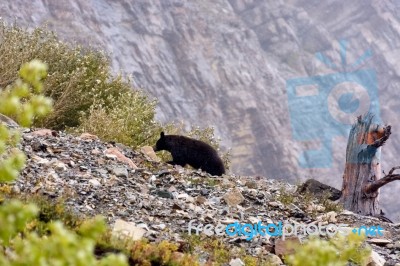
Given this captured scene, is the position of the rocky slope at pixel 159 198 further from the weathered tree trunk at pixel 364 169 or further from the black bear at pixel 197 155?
the black bear at pixel 197 155

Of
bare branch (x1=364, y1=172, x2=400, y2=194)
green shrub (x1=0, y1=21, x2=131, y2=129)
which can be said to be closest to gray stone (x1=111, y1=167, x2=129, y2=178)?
bare branch (x1=364, y1=172, x2=400, y2=194)

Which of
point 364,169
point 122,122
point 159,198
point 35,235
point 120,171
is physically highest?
point 364,169

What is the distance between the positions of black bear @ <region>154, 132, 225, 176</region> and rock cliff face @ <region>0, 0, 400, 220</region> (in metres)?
56.7

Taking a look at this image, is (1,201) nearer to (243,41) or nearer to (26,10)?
(26,10)

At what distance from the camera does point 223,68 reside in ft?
293

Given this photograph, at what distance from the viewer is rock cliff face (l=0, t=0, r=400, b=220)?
78.3m

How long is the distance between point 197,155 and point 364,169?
184 inches

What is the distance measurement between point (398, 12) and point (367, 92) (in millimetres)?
27427

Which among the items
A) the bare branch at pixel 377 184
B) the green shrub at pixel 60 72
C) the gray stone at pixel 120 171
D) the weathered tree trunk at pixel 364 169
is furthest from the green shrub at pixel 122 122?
the bare branch at pixel 377 184

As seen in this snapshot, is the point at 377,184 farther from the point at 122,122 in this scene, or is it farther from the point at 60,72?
the point at 60,72

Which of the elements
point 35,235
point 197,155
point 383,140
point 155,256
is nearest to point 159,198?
point 155,256

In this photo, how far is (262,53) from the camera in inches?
4011

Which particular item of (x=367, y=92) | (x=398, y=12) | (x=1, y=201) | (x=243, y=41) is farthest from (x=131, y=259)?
(x=398, y=12)

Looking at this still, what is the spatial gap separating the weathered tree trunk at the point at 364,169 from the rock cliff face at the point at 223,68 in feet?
198
